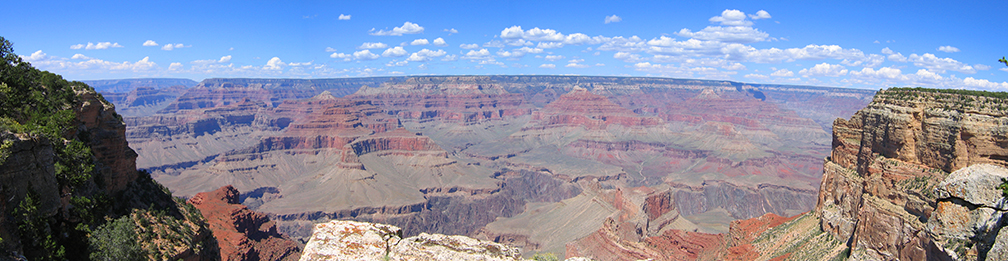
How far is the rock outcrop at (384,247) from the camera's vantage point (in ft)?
44.3

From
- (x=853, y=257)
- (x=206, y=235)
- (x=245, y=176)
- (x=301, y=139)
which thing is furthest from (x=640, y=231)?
(x=301, y=139)

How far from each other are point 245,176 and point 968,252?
169 metres

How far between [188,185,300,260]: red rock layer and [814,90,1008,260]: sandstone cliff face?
Answer: 48.0m

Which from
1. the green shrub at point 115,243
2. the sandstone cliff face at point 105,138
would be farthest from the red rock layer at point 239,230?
the green shrub at point 115,243

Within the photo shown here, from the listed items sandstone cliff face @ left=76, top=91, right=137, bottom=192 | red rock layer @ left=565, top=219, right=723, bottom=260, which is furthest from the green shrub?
red rock layer @ left=565, top=219, right=723, bottom=260

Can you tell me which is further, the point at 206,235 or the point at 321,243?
the point at 206,235

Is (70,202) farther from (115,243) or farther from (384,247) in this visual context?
(384,247)

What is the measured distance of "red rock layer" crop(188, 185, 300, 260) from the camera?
Result: 47906 mm

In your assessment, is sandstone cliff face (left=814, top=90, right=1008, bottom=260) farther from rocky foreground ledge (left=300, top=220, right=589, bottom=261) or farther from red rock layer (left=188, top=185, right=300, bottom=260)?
red rock layer (left=188, top=185, right=300, bottom=260)

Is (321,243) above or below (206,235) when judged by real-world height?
above

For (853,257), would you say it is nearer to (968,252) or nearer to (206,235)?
(968,252)

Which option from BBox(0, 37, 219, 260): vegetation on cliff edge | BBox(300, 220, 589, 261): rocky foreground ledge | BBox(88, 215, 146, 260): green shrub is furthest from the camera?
BBox(88, 215, 146, 260): green shrub

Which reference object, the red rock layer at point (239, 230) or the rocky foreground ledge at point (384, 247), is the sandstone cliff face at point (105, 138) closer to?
the red rock layer at point (239, 230)

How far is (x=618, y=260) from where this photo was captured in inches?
2323
